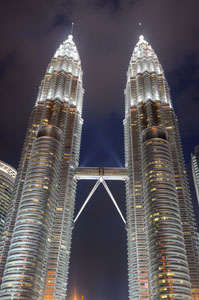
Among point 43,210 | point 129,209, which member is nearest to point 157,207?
point 129,209

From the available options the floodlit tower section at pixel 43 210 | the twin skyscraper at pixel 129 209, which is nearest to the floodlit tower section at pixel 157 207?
the twin skyscraper at pixel 129 209

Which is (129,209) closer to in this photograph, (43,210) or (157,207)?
(157,207)

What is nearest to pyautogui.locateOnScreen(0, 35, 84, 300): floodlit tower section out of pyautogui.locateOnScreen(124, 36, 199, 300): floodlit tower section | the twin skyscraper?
the twin skyscraper

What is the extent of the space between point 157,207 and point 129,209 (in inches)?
998

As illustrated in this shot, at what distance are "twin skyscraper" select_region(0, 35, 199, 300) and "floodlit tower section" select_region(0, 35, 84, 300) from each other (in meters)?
0.36

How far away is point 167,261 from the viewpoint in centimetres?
11769

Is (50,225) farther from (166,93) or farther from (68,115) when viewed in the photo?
(166,93)

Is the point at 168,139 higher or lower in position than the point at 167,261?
higher

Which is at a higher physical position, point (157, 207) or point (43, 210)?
point (157, 207)

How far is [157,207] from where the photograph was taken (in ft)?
436

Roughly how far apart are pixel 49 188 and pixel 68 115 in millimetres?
60243

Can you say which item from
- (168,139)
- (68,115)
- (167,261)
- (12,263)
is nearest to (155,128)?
(168,139)

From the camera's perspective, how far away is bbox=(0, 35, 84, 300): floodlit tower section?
395ft

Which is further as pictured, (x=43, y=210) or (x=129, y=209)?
(x=129, y=209)
